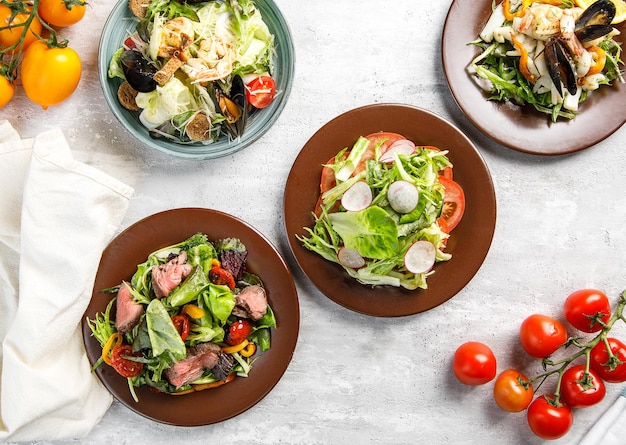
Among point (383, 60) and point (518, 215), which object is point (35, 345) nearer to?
point (383, 60)

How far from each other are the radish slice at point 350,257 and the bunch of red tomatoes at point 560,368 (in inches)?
27.7

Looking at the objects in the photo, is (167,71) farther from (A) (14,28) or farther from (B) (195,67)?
(A) (14,28)

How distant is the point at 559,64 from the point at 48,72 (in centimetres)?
221

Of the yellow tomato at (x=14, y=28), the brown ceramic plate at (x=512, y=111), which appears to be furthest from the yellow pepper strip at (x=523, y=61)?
the yellow tomato at (x=14, y=28)

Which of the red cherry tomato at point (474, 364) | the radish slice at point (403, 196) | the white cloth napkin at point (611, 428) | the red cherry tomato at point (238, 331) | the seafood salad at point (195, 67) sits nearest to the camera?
the radish slice at point (403, 196)

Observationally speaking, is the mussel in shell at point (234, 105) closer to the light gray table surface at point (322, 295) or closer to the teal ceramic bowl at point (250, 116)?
the teal ceramic bowl at point (250, 116)

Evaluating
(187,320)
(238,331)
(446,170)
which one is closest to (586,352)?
(446,170)

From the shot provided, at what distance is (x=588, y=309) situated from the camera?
2678mm

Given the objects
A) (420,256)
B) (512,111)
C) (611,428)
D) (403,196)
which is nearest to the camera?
(403,196)

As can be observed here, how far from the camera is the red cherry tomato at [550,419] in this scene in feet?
8.80

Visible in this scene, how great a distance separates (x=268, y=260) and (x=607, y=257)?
5.53 ft

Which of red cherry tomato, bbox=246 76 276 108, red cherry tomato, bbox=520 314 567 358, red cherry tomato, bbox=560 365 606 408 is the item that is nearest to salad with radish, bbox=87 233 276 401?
red cherry tomato, bbox=246 76 276 108

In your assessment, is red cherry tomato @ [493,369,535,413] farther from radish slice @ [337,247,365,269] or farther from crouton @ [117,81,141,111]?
crouton @ [117,81,141,111]

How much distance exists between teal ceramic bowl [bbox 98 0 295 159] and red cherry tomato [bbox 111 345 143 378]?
90 cm
